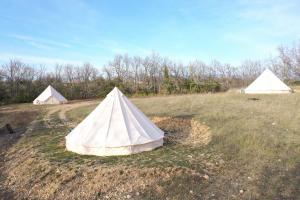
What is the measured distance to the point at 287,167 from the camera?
748 cm

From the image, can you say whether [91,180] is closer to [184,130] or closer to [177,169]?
[177,169]

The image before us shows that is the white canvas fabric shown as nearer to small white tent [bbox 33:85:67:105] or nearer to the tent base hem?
the tent base hem

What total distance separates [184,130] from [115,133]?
13.7 ft

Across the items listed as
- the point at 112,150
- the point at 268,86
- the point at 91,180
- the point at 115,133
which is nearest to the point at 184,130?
the point at 115,133

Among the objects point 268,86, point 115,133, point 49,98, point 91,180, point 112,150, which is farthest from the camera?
point 49,98

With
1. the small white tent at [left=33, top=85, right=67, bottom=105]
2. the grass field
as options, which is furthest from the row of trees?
the grass field

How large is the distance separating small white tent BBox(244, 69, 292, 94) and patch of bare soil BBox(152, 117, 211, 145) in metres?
15.0

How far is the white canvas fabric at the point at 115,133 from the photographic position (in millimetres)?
8906

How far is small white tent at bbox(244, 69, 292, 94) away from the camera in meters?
26.3

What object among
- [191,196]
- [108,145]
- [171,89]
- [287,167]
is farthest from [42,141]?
[171,89]

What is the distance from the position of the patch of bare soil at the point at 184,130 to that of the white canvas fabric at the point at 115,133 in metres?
1.21

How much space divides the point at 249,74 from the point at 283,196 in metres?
47.4

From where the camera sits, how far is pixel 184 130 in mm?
12562

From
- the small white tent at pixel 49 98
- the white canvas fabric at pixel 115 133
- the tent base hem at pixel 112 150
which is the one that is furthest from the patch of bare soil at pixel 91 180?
the small white tent at pixel 49 98
